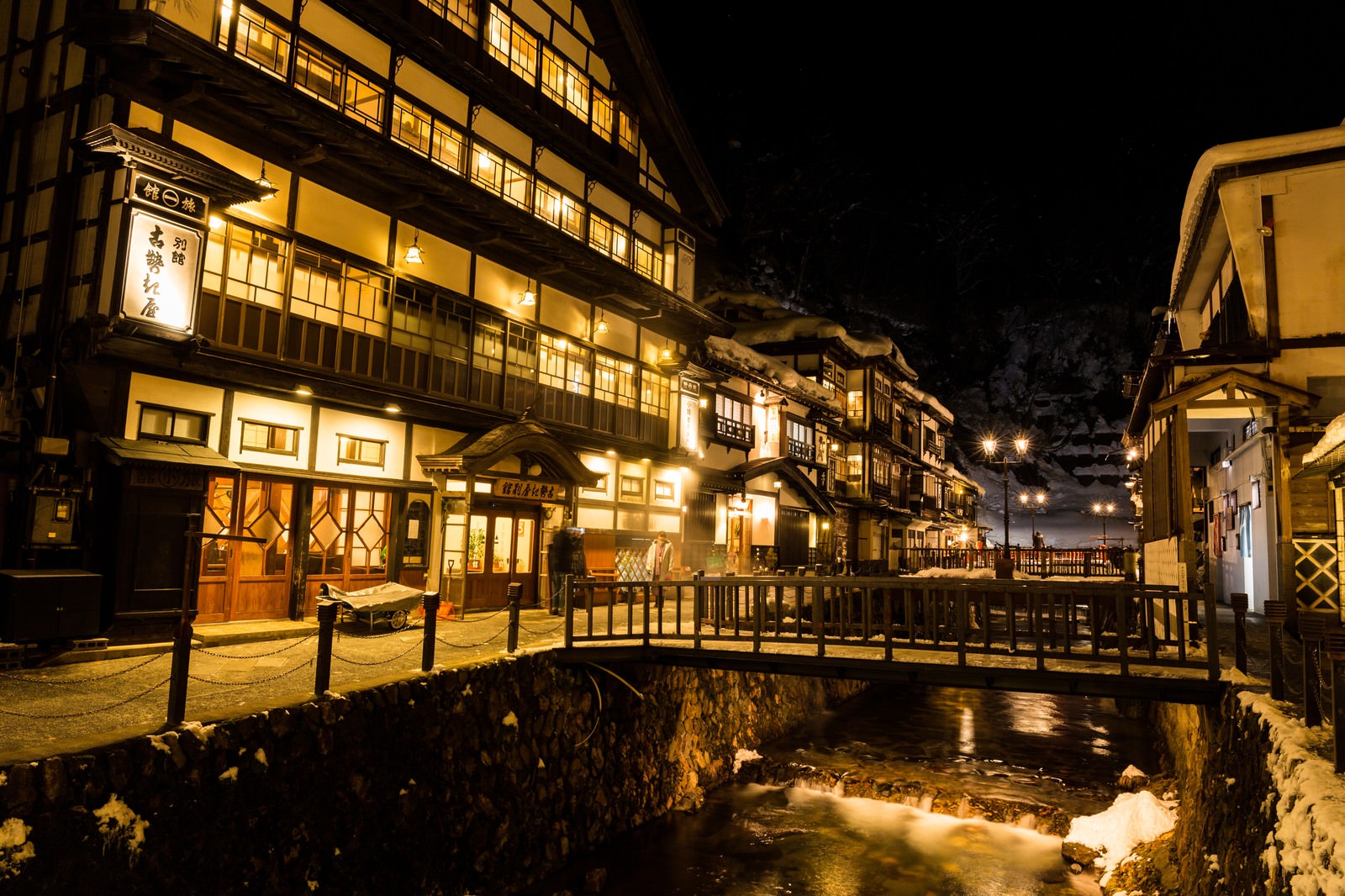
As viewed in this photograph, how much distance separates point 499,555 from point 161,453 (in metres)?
8.33

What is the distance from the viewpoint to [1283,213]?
13.2 m

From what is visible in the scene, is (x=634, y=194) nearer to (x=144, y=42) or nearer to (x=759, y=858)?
(x=144, y=42)

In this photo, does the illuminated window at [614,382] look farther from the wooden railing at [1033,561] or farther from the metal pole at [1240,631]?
the metal pole at [1240,631]

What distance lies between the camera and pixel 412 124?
16.8 meters

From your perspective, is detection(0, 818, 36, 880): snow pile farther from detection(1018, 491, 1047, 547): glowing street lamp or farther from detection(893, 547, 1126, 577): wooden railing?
detection(1018, 491, 1047, 547): glowing street lamp

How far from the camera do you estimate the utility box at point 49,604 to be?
9.81 m

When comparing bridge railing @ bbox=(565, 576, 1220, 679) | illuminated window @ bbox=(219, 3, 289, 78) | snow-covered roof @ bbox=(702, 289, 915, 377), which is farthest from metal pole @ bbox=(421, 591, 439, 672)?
snow-covered roof @ bbox=(702, 289, 915, 377)

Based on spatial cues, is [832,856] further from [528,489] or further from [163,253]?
[163,253]

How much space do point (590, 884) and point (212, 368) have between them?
10704 millimetres

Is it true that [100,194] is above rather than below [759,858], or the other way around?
above

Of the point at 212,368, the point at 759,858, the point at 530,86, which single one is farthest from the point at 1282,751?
the point at 530,86

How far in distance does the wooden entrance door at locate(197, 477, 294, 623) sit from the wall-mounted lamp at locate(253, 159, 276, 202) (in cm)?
529

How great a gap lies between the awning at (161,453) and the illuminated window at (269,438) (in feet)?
2.40

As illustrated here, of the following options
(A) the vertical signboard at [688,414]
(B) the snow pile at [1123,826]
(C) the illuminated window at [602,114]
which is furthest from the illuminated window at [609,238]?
(B) the snow pile at [1123,826]
